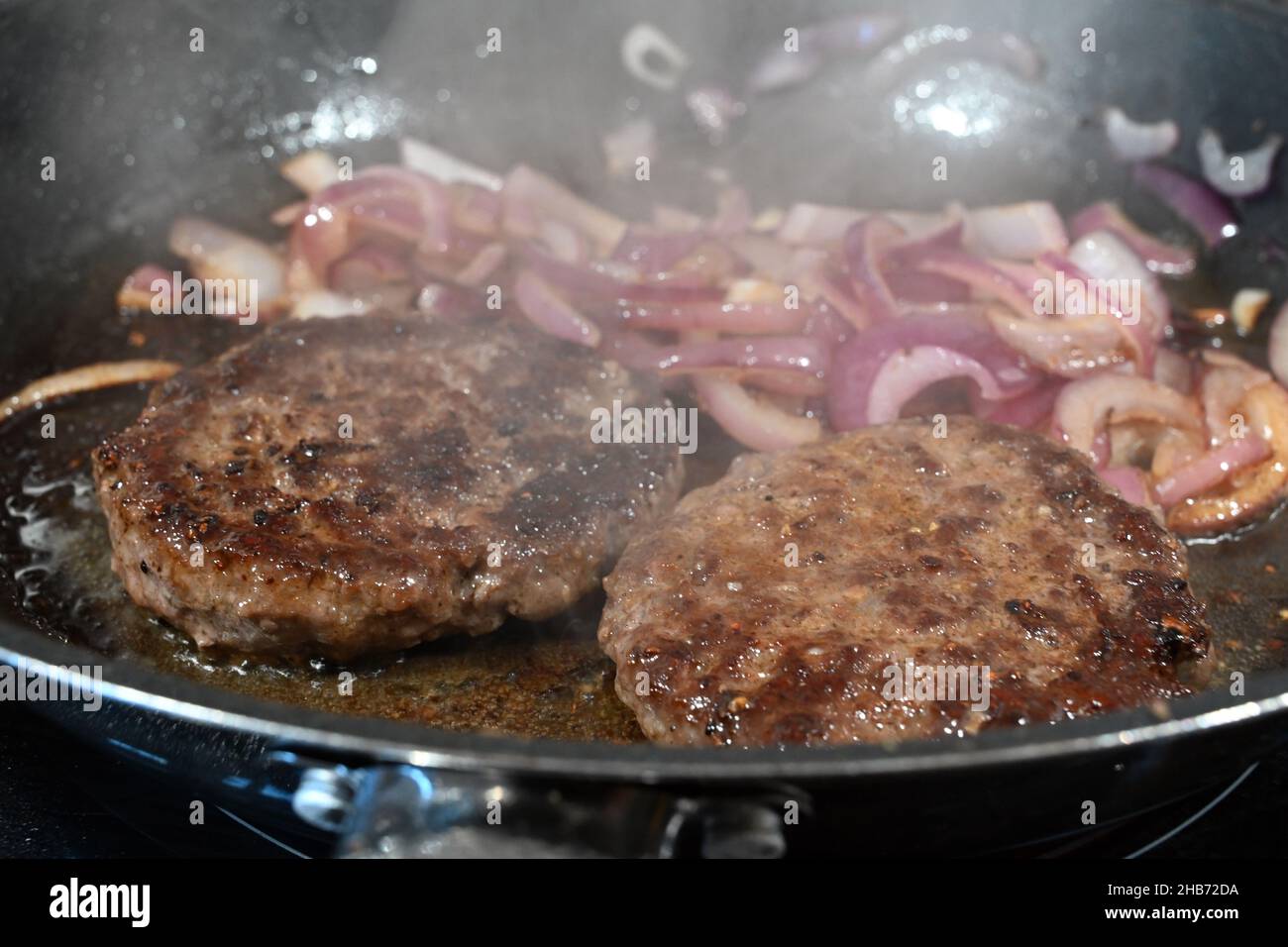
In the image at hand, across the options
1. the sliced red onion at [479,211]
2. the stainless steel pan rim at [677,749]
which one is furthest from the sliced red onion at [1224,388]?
the sliced red onion at [479,211]

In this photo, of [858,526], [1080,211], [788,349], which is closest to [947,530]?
[858,526]

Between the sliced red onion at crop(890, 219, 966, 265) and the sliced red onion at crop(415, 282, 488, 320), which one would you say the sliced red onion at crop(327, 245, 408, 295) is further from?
the sliced red onion at crop(890, 219, 966, 265)

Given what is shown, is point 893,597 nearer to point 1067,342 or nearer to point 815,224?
point 1067,342

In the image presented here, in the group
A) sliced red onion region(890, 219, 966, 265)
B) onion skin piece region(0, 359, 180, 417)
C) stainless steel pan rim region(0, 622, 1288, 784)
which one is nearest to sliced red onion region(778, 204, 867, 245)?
sliced red onion region(890, 219, 966, 265)

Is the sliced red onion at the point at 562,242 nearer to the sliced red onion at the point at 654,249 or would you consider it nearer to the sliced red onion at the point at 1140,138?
the sliced red onion at the point at 654,249

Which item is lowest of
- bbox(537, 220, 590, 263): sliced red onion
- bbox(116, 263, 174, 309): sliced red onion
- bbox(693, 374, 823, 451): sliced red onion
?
bbox(693, 374, 823, 451): sliced red onion

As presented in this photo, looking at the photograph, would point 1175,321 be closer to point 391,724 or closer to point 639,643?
point 639,643
